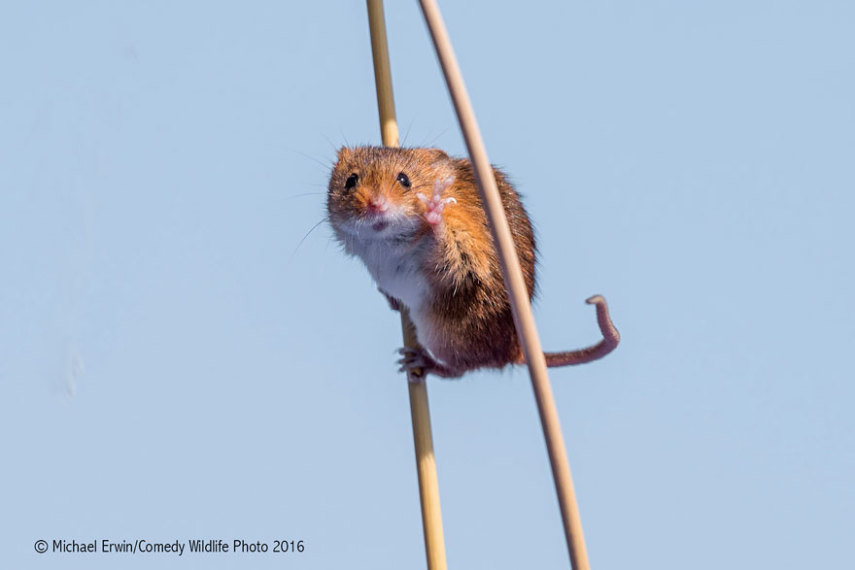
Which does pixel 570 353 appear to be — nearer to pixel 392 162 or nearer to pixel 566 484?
pixel 392 162

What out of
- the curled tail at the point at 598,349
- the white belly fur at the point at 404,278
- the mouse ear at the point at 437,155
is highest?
the mouse ear at the point at 437,155

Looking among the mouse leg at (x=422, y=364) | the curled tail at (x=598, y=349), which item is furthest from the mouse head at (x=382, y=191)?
the curled tail at (x=598, y=349)

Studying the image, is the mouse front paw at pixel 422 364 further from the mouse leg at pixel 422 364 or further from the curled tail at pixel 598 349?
the curled tail at pixel 598 349

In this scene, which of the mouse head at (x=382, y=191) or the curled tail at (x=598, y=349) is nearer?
the curled tail at (x=598, y=349)

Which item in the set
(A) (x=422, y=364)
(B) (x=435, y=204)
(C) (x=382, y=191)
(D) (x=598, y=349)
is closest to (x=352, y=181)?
(C) (x=382, y=191)

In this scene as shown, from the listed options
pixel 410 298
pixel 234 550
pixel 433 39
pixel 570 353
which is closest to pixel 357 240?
pixel 410 298

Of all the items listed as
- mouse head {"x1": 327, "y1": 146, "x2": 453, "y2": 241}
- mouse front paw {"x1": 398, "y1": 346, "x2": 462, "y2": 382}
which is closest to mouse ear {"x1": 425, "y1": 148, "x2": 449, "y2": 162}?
mouse head {"x1": 327, "y1": 146, "x2": 453, "y2": 241}
